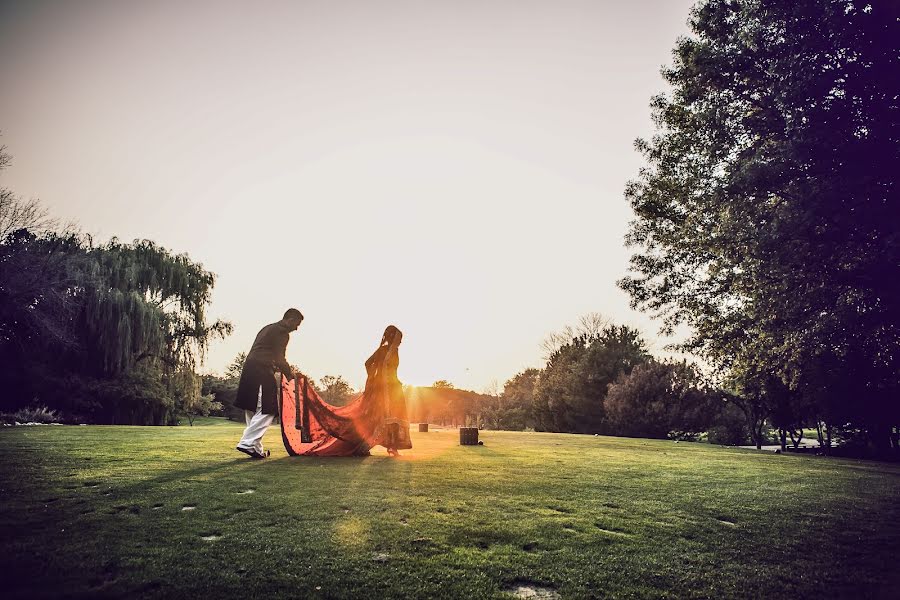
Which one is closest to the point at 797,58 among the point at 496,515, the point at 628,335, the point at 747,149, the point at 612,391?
the point at 747,149

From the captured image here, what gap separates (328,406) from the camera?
440 inches

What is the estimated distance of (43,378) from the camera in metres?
23.8

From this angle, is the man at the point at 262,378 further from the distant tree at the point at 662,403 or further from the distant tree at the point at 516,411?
the distant tree at the point at 516,411

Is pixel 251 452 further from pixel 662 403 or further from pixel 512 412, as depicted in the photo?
pixel 512 412

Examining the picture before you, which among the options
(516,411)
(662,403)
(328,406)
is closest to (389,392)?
(328,406)

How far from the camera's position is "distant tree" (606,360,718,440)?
111ft

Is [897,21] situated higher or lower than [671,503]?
higher

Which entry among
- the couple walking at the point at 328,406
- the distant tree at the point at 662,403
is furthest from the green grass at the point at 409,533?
the distant tree at the point at 662,403

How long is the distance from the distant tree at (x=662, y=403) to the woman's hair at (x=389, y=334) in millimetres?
28589

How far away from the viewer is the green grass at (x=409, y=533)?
3.71 meters

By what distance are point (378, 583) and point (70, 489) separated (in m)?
4.77

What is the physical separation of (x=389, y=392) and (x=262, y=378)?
3.07 metres

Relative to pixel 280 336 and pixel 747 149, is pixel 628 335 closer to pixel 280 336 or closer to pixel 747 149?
pixel 747 149

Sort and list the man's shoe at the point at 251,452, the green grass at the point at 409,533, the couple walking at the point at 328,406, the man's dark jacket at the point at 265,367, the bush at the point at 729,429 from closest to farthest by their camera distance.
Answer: the green grass at the point at 409,533 → the man's shoe at the point at 251,452 → the couple walking at the point at 328,406 → the man's dark jacket at the point at 265,367 → the bush at the point at 729,429
